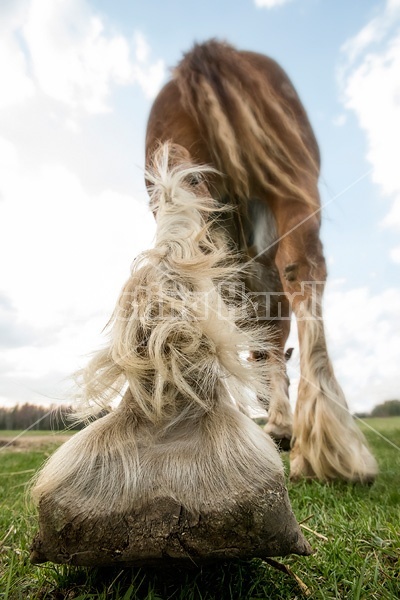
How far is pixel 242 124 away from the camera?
1.79 metres

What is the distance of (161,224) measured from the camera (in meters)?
1.34

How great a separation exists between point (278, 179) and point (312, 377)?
0.70 meters

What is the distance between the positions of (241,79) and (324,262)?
712 mm

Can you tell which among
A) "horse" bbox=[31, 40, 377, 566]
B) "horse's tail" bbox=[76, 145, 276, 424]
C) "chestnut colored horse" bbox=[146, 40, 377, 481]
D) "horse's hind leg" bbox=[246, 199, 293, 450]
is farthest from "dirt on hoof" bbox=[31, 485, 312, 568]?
"horse's hind leg" bbox=[246, 199, 293, 450]

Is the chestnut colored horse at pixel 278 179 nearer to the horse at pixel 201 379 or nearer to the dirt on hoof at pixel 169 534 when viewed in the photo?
the horse at pixel 201 379

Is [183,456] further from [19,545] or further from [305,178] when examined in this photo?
[305,178]

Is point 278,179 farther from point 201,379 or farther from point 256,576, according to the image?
point 256,576

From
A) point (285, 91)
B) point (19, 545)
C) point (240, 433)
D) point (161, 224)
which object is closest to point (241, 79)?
point (285, 91)

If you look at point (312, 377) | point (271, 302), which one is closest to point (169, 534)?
point (312, 377)

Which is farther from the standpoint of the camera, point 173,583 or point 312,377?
point 312,377

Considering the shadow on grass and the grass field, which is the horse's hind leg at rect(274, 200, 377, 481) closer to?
the grass field

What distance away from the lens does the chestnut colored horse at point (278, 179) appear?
5.61ft

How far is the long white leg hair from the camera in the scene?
0.77 m

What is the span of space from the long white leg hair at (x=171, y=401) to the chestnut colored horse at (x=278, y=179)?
1.86 ft
